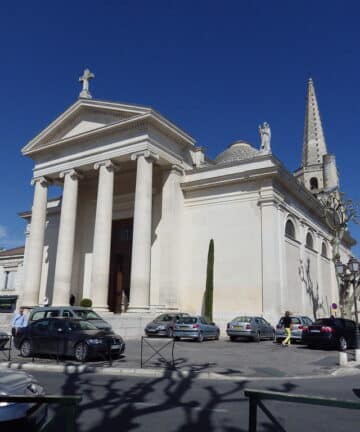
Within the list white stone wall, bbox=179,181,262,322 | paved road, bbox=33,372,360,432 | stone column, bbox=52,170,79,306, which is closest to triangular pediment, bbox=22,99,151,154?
stone column, bbox=52,170,79,306

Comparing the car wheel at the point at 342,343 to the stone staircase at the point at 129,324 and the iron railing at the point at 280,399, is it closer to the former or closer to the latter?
the stone staircase at the point at 129,324

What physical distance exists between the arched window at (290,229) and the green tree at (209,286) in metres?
5.81

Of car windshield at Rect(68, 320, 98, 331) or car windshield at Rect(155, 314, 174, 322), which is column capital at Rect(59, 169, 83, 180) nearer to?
car windshield at Rect(155, 314, 174, 322)

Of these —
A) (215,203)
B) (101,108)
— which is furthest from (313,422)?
(101,108)

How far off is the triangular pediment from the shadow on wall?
16796mm

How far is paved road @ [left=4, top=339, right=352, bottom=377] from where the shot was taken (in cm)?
1221

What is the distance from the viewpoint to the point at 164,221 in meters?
30.4

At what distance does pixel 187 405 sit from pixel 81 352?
273 inches

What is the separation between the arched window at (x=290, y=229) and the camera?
3122 cm

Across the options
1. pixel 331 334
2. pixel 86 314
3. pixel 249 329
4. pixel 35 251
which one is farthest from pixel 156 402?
pixel 35 251

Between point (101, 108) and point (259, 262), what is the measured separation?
16004mm

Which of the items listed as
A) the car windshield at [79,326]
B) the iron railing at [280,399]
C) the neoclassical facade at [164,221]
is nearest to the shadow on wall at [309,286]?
the neoclassical facade at [164,221]

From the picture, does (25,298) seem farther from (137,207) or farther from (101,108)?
(101,108)

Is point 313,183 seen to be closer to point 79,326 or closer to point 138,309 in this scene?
point 138,309
